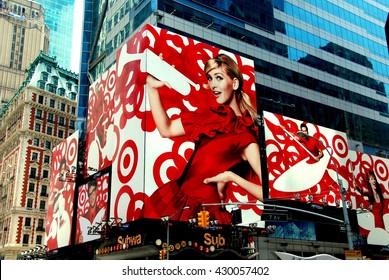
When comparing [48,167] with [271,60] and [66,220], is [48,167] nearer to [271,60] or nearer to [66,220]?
[66,220]

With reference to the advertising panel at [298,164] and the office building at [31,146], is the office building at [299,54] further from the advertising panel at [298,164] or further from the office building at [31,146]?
the office building at [31,146]

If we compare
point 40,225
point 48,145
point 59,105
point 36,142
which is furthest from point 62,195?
point 59,105

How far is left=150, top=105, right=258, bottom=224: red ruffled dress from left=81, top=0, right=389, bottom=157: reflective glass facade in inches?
435

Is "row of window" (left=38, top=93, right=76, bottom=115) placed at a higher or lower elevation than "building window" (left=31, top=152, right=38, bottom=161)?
higher

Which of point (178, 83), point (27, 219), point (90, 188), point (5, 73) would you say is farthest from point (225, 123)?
point (5, 73)

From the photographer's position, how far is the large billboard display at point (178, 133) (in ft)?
128

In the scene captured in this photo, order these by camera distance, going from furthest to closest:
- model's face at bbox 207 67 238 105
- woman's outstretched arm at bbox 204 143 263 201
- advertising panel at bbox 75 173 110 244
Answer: model's face at bbox 207 67 238 105, advertising panel at bbox 75 173 110 244, woman's outstretched arm at bbox 204 143 263 201

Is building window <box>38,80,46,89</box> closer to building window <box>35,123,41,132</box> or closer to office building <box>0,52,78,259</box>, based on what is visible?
office building <box>0,52,78,259</box>

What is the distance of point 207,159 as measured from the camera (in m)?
41.5

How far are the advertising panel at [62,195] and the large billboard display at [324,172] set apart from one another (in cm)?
2462

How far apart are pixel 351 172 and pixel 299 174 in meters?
10.3

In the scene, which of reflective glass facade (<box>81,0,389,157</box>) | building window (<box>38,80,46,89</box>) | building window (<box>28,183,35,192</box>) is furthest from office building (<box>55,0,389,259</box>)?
building window (<box>28,183,35,192</box>)

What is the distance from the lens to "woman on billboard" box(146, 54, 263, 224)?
1560 inches

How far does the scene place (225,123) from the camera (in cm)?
4388
